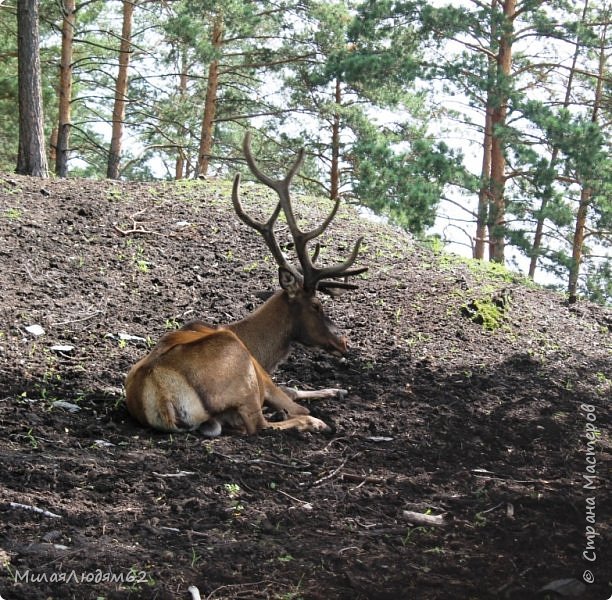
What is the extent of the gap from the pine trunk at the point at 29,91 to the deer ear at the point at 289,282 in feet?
22.1

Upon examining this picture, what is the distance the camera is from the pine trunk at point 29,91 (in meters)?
12.5

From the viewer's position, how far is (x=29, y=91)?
41.2ft

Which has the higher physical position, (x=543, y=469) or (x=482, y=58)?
(x=482, y=58)

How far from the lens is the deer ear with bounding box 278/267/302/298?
720 cm

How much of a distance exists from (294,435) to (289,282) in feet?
4.81

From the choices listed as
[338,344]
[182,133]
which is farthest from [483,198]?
[338,344]

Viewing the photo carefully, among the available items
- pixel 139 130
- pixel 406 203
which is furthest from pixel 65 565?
pixel 139 130

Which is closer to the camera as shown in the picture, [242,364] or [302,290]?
[242,364]

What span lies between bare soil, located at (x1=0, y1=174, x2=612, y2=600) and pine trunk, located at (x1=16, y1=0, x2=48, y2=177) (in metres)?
1.01

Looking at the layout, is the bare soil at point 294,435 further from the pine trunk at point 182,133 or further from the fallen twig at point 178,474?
the pine trunk at point 182,133

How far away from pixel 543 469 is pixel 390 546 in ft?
6.09

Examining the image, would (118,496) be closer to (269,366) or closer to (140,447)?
(140,447)

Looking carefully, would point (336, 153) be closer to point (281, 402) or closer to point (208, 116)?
point (208, 116)

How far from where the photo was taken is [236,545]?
4.23m
